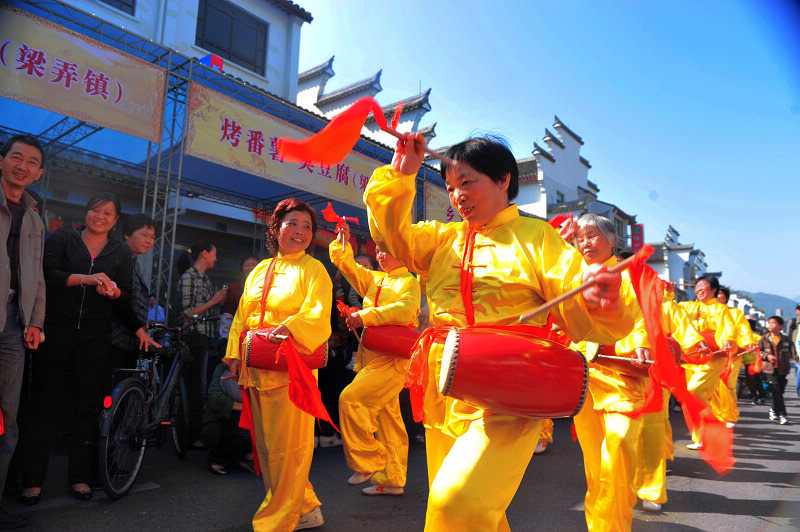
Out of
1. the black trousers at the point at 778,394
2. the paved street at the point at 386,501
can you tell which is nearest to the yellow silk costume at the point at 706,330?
the paved street at the point at 386,501

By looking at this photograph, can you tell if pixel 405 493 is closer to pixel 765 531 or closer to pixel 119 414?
pixel 119 414

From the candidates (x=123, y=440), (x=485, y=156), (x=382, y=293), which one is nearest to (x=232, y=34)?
(x=382, y=293)

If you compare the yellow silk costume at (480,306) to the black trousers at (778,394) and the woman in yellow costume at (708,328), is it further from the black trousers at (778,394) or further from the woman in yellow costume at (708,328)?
the black trousers at (778,394)

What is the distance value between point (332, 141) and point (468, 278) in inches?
25.8

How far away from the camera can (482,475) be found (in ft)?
5.02

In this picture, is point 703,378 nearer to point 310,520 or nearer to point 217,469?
point 310,520

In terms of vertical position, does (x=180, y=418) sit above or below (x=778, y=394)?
above

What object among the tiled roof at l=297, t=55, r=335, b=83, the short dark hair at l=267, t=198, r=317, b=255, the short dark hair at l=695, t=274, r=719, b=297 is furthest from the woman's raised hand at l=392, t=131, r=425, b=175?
the tiled roof at l=297, t=55, r=335, b=83

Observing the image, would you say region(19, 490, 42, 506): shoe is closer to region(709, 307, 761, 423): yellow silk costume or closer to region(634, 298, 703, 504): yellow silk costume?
region(634, 298, 703, 504): yellow silk costume

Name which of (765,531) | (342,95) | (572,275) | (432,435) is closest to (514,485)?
(432,435)

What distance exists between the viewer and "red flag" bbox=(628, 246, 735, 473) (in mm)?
1549

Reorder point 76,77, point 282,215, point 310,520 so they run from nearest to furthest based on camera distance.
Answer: point 310,520 < point 282,215 < point 76,77

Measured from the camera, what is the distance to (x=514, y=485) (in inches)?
63.2

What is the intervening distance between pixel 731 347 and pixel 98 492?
6420mm
